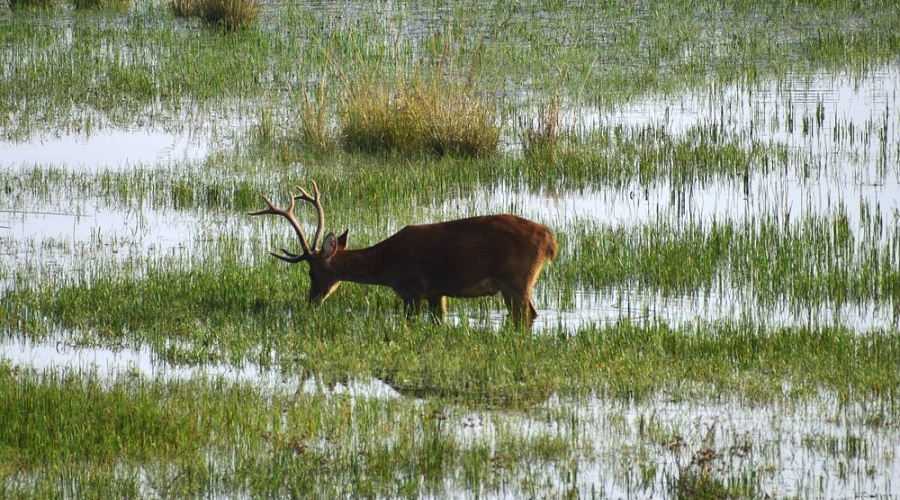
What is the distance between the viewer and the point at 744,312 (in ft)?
32.8

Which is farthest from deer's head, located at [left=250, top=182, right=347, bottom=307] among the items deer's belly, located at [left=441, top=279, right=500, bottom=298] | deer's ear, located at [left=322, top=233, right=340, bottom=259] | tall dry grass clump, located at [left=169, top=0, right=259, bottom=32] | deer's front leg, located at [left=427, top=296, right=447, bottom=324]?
tall dry grass clump, located at [left=169, top=0, right=259, bottom=32]

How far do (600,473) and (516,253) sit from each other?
9.37 ft

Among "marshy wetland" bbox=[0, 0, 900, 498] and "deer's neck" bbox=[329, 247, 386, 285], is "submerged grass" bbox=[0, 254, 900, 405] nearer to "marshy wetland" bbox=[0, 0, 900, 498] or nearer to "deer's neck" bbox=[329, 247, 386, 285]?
"marshy wetland" bbox=[0, 0, 900, 498]

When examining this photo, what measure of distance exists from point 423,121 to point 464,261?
6.40 metres

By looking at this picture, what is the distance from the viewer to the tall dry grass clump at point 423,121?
15.6 m

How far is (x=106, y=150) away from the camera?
1653 centimetres

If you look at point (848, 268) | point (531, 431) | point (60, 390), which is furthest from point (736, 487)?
point (848, 268)

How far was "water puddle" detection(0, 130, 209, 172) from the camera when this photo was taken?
15.8 m

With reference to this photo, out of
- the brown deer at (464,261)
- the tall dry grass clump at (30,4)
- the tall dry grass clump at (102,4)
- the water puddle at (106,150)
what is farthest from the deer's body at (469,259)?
the tall dry grass clump at (30,4)

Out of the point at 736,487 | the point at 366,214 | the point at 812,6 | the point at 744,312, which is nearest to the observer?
the point at 736,487

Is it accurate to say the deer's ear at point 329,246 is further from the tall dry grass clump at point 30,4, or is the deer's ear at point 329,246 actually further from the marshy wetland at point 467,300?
the tall dry grass clump at point 30,4

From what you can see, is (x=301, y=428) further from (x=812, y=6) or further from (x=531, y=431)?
(x=812, y=6)

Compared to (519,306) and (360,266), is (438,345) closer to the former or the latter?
(519,306)

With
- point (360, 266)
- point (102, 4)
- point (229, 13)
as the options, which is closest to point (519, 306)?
point (360, 266)
